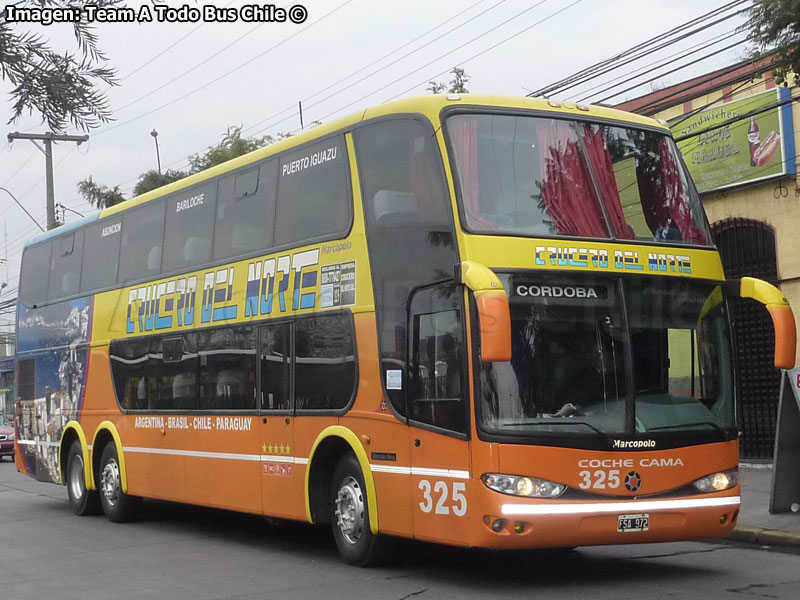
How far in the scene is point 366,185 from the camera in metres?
10.6

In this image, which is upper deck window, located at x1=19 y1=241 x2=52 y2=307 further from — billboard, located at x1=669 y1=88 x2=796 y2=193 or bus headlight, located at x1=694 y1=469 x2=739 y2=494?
bus headlight, located at x1=694 y1=469 x2=739 y2=494

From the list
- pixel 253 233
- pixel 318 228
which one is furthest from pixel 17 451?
pixel 318 228

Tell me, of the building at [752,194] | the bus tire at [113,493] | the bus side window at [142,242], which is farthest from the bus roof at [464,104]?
the building at [752,194]

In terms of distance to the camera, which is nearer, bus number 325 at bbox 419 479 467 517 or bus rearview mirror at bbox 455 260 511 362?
bus rearview mirror at bbox 455 260 511 362

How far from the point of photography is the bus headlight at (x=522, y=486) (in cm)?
883

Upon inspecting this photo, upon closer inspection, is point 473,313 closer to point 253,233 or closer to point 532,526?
point 532,526

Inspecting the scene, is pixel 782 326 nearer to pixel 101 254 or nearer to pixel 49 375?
pixel 101 254

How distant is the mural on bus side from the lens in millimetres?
16875

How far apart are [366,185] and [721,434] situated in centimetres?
376

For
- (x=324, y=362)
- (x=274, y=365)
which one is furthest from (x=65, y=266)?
(x=324, y=362)

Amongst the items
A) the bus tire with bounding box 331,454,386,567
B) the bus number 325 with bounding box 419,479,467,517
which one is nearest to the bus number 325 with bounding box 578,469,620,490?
the bus number 325 with bounding box 419,479,467,517

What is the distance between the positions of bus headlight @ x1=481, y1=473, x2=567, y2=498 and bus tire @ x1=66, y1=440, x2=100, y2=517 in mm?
9181

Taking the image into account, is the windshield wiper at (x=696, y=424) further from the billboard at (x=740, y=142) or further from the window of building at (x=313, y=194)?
the billboard at (x=740, y=142)

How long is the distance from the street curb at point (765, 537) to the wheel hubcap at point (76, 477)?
912cm
